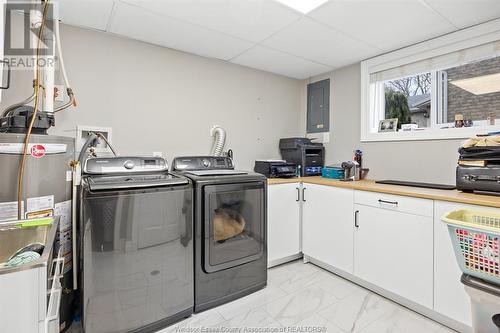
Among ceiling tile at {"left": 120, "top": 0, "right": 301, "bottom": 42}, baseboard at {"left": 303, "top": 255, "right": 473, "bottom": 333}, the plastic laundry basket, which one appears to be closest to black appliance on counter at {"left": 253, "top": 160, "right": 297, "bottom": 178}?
baseboard at {"left": 303, "top": 255, "right": 473, "bottom": 333}

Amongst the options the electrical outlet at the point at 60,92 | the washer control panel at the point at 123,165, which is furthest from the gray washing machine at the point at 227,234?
the electrical outlet at the point at 60,92

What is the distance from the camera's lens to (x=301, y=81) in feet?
12.0

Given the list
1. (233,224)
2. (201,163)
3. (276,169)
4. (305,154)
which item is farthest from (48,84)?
(305,154)

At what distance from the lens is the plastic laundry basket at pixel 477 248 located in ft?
3.63

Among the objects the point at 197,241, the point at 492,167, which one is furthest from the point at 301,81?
the point at 197,241

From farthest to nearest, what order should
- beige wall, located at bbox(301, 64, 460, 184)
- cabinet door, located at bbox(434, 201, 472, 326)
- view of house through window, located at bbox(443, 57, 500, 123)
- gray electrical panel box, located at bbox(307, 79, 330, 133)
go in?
1. gray electrical panel box, located at bbox(307, 79, 330, 133)
2. beige wall, located at bbox(301, 64, 460, 184)
3. view of house through window, located at bbox(443, 57, 500, 123)
4. cabinet door, located at bbox(434, 201, 472, 326)

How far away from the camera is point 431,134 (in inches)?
92.2

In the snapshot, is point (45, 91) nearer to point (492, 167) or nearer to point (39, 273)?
point (39, 273)

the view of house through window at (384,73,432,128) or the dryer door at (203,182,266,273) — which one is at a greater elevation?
the view of house through window at (384,73,432,128)

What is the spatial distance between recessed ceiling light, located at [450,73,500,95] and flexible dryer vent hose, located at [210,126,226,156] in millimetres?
2304

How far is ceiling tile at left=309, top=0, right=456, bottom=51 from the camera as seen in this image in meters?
1.84

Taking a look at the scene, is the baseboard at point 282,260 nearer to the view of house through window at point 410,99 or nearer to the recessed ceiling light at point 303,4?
the view of house through window at point 410,99

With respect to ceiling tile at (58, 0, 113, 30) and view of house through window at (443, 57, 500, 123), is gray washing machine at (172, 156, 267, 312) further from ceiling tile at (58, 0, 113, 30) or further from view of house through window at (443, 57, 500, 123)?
view of house through window at (443, 57, 500, 123)

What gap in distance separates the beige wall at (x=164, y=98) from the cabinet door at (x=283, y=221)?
0.72 m
